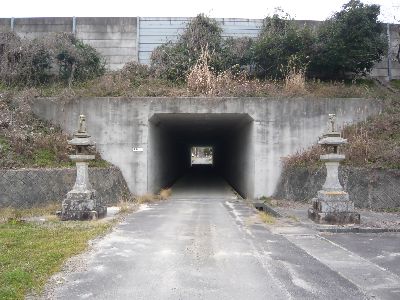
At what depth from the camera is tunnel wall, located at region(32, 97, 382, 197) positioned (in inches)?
604

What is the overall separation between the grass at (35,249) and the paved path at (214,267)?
0.35 meters

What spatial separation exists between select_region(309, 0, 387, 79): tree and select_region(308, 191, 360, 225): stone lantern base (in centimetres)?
900

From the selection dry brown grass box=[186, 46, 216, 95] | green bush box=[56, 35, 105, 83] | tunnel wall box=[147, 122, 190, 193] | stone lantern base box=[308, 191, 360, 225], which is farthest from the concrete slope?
green bush box=[56, 35, 105, 83]

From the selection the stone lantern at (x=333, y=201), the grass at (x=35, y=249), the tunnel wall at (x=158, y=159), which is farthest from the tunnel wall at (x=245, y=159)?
the grass at (x=35, y=249)

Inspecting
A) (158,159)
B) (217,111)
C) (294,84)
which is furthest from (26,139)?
(294,84)

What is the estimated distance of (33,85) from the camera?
17.6 meters

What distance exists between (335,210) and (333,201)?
0.22 m

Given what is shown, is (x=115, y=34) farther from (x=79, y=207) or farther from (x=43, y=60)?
(x=79, y=207)

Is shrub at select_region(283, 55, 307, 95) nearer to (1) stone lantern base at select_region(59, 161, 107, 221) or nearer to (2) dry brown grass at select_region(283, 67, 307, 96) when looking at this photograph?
(2) dry brown grass at select_region(283, 67, 307, 96)

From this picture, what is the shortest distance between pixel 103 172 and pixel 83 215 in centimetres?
359

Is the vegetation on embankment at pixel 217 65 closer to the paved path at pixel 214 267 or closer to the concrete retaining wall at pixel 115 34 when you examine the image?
the concrete retaining wall at pixel 115 34

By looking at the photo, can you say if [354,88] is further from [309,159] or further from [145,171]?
[145,171]

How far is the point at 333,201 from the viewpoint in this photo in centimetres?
1050

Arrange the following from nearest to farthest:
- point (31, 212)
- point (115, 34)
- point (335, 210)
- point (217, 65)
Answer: point (335, 210) → point (31, 212) → point (217, 65) → point (115, 34)
